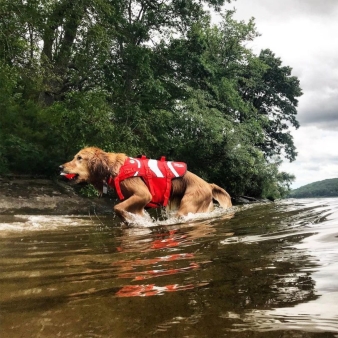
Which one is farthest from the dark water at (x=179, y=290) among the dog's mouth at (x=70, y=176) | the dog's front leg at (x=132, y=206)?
the dog's mouth at (x=70, y=176)

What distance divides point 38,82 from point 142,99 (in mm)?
5202

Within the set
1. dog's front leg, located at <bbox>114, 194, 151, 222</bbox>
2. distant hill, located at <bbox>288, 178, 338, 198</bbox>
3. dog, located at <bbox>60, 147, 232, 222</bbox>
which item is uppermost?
distant hill, located at <bbox>288, 178, 338, 198</bbox>

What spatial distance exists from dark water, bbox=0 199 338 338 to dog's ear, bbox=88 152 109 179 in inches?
150

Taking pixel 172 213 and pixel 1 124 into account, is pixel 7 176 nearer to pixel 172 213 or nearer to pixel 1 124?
pixel 1 124

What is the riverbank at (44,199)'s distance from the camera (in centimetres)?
913

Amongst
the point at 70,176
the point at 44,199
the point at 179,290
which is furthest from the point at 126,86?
the point at 179,290

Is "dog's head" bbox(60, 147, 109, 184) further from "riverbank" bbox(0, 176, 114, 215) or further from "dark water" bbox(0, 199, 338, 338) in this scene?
"dark water" bbox(0, 199, 338, 338)

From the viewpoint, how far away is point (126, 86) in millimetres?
15047

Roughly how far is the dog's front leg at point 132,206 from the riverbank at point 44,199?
3648mm

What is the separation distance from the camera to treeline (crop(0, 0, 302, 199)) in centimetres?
1107

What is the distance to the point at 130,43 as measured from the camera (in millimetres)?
15148

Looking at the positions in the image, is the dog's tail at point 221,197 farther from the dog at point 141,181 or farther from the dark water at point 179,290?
the dark water at point 179,290

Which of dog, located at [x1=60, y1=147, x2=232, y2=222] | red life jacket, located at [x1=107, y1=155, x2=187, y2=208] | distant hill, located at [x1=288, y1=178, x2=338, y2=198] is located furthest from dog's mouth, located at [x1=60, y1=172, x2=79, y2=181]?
distant hill, located at [x1=288, y1=178, x2=338, y2=198]

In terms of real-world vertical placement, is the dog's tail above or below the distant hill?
below
